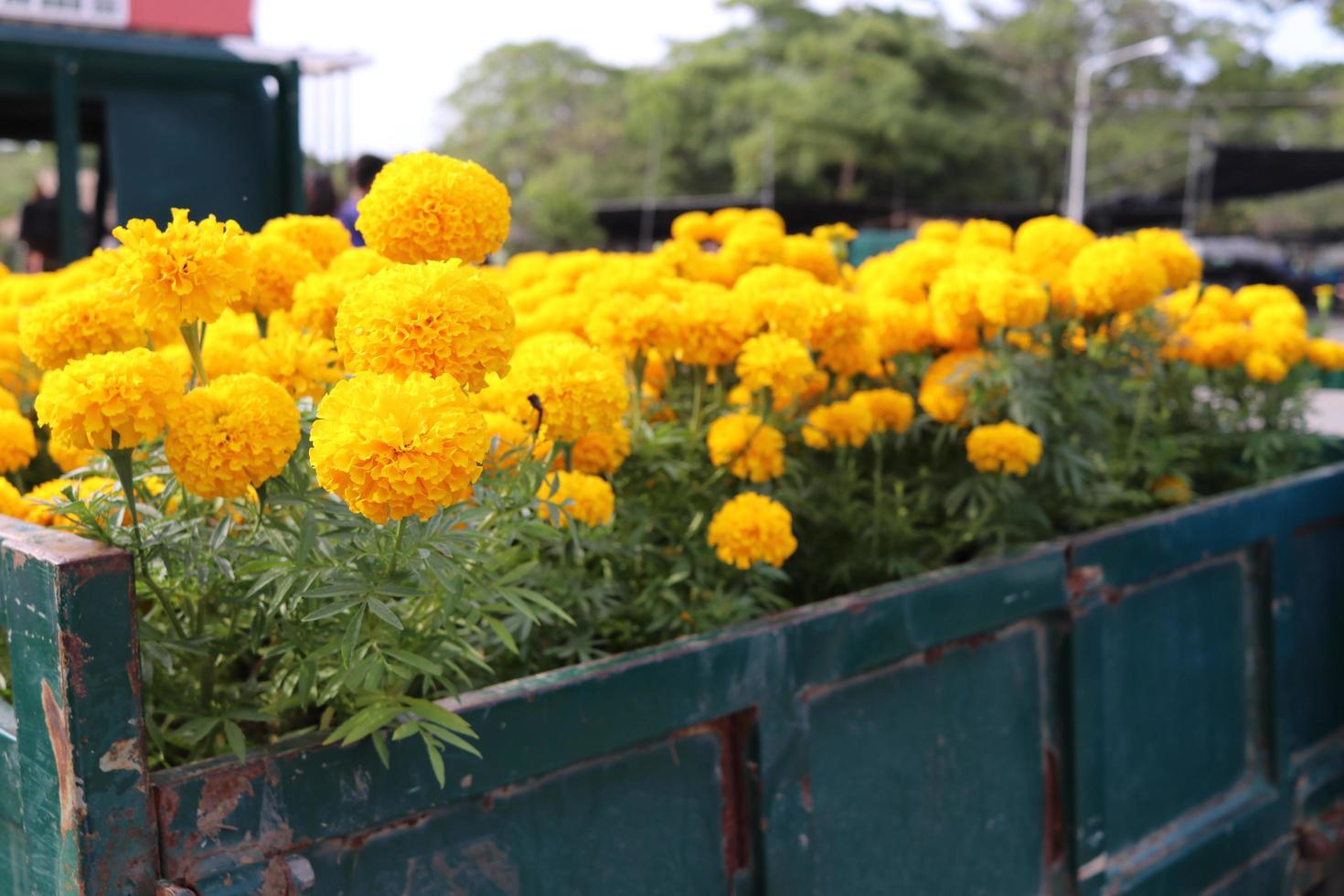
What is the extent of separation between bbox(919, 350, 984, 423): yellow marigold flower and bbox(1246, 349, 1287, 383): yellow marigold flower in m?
1.08

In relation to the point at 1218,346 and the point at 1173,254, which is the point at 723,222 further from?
the point at 1218,346

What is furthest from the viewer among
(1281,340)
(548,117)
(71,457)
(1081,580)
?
(548,117)

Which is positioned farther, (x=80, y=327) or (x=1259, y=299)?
(x=1259, y=299)

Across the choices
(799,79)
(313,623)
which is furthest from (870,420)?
(799,79)

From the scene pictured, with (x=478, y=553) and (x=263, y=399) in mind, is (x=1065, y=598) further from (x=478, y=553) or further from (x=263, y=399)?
(x=263, y=399)

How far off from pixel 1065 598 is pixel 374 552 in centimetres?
148

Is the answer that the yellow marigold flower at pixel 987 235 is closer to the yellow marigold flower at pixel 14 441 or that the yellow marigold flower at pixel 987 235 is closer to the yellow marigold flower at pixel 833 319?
the yellow marigold flower at pixel 833 319

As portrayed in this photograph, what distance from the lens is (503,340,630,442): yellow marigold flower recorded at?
1.65 m

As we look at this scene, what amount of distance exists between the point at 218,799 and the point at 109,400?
44 centimetres

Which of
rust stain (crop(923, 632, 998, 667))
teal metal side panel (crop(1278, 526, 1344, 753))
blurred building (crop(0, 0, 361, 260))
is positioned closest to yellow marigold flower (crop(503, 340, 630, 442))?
rust stain (crop(923, 632, 998, 667))

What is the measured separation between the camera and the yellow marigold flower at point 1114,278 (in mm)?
2488

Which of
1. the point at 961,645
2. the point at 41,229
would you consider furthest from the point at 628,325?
the point at 41,229

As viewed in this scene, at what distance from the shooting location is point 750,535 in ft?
6.66

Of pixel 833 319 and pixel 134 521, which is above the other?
pixel 833 319
